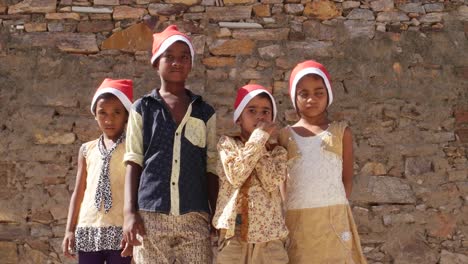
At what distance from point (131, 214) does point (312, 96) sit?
1026mm

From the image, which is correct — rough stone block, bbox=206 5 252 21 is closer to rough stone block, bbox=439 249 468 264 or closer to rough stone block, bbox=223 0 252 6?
rough stone block, bbox=223 0 252 6

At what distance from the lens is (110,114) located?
9.93ft

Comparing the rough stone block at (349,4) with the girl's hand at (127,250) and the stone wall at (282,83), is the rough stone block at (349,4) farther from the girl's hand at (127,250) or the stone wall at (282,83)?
the girl's hand at (127,250)

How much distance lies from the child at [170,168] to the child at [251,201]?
109 millimetres

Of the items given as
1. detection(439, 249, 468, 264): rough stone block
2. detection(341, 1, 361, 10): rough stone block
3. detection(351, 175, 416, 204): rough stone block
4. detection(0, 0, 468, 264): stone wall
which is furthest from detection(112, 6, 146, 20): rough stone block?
detection(439, 249, 468, 264): rough stone block

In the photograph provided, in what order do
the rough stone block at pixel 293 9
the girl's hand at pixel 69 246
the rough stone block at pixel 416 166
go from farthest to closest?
the rough stone block at pixel 293 9 < the rough stone block at pixel 416 166 < the girl's hand at pixel 69 246

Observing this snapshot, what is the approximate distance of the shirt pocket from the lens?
269 cm

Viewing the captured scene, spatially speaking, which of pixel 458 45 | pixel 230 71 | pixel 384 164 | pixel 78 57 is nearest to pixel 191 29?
Answer: pixel 230 71

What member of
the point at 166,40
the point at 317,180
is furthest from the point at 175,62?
the point at 317,180

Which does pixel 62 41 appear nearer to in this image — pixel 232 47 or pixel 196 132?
pixel 232 47

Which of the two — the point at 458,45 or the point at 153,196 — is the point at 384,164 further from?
the point at 153,196

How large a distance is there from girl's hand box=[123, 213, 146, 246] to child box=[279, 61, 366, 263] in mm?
704

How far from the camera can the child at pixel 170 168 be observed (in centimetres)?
256

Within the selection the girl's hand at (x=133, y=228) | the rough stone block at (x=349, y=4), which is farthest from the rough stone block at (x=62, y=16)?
the girl's hand at (x=133, y=228)
